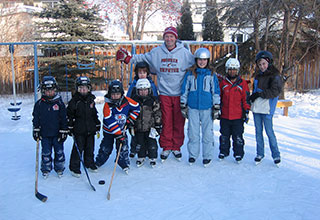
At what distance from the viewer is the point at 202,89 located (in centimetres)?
409

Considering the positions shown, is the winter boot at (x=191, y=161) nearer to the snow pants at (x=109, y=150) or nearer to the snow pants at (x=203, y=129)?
the snow pants at (x=203, y=129)

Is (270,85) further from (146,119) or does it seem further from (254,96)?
(146,119)

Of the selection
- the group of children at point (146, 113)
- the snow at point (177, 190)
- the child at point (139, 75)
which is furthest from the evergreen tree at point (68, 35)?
the group of children at point (146, 113)

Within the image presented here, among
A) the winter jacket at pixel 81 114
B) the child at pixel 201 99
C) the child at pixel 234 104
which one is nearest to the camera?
the winter jacket at pixel 81 114

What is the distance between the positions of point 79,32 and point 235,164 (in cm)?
872

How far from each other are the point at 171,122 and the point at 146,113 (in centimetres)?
50

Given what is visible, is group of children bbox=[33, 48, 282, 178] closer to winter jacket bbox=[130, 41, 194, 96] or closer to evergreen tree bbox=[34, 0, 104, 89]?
winter jacket bbox=[130, 41, 194, 96]

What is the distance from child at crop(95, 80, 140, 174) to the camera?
3.88m

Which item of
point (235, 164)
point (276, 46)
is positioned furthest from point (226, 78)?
point (276, 46)

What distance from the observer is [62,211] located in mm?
3039

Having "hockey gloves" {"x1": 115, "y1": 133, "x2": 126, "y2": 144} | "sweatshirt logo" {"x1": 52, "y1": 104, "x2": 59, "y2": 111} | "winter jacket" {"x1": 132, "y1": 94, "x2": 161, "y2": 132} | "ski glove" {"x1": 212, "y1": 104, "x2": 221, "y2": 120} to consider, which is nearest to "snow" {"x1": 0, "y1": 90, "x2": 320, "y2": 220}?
"hockey gloves" {"x1": 115, "y1": 133, "x2": 126, "y2": 144}

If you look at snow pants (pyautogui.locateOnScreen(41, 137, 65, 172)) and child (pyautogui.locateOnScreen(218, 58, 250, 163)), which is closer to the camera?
snow pants (pyautogui.locateOnScreen(41, 137, 65, 172))

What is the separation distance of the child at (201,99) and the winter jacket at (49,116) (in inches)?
68.1

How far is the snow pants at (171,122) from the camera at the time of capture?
4402 mm
